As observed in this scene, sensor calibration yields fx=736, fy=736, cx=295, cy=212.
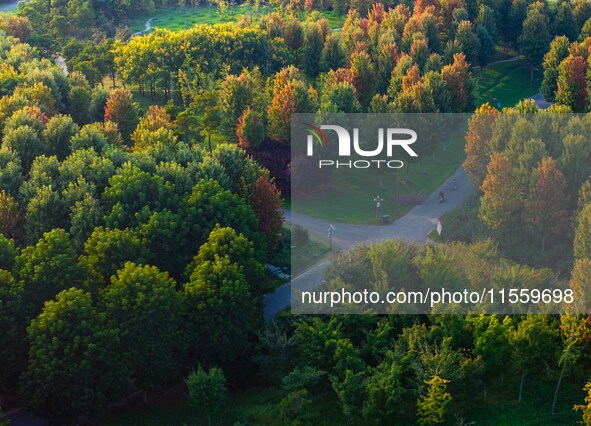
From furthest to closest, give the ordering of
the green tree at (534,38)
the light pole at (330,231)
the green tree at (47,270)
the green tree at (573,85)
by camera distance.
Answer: the green tree at (534,38)
the green tree at (573,85)
the light pole at (330,231)
the green tree at (47,270)

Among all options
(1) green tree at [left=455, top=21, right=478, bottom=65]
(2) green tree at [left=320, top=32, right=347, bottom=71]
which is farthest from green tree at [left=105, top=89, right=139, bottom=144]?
(1) green tree at [left=455, top=21, right=478, bottom=65]

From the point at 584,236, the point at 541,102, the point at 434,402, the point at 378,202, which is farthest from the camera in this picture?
the point at 541,102

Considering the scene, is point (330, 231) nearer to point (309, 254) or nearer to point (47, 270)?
point (309, 254)

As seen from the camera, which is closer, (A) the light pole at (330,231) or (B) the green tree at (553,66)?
(A) the light pole at (330,231)

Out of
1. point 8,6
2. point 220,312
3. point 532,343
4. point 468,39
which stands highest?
point 8,6

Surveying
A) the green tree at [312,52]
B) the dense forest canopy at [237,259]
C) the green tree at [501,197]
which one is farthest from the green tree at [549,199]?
the green tree at [312,52]

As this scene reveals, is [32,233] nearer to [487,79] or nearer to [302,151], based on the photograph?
[302,151]

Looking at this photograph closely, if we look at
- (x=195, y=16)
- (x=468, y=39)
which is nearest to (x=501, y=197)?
(x=468, y=39)

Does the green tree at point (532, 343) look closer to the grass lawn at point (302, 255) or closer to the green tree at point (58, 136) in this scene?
the grass lawn at point (302, 255)
